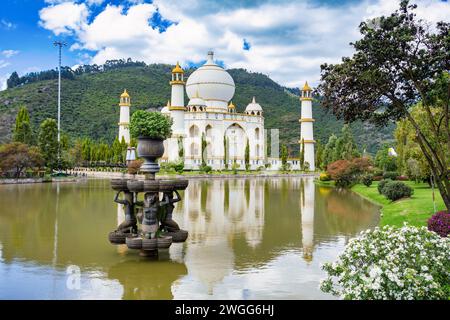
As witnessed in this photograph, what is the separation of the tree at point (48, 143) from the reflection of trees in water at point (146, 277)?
3517cm

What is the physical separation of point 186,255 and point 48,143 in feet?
116

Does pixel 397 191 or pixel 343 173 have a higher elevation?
pixel 343 173

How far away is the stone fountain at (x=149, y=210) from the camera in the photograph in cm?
938

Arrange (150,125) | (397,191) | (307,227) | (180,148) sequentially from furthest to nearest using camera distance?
(180,148) → (397,191) → (307,227) → (150,125)

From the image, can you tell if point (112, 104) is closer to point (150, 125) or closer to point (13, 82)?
point (13, 82)

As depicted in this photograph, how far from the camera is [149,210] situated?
958 cm

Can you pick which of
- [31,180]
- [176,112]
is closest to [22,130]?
[31,180]

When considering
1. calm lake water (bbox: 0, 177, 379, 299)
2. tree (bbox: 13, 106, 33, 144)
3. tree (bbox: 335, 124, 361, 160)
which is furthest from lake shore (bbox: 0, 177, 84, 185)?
tree (bbox: 335, 124, 361, 160)

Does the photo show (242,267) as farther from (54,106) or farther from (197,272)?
(54,106)

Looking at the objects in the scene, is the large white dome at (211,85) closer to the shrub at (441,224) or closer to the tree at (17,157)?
the tree at (17,157)

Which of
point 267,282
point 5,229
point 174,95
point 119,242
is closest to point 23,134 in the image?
point 174,95

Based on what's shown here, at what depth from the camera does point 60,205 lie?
19.6m

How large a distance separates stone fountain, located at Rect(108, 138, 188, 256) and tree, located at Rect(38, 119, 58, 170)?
3377 centimetres
